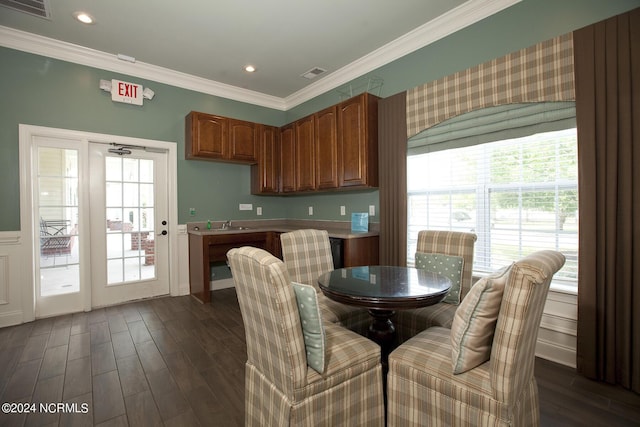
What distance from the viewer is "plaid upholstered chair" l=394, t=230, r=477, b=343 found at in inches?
81.8

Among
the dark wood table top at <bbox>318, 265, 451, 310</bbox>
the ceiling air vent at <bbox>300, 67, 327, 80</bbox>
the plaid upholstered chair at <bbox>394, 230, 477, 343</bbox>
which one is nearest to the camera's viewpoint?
the dark wood table top at <bbox>318, 265, 451, 310</bbox>

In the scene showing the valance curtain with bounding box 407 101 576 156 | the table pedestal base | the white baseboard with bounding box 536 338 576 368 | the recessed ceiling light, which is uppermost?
the recessed ceiling light

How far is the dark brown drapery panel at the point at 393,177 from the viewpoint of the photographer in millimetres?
3221

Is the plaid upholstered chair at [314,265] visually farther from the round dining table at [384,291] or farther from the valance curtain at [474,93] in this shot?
the valance curtain at [474,93]

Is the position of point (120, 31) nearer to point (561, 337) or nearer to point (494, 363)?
point (494, 363)

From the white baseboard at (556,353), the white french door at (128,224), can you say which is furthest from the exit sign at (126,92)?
the white baseboard at (556,353)

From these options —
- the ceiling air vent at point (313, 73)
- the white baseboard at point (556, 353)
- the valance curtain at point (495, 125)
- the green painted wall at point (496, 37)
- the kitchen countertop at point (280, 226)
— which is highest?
the ceiling air vent at point (313, 73)

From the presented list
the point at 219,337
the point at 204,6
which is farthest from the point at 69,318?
the point at 204,6

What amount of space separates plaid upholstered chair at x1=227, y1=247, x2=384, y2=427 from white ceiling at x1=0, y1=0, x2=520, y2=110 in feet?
8.24

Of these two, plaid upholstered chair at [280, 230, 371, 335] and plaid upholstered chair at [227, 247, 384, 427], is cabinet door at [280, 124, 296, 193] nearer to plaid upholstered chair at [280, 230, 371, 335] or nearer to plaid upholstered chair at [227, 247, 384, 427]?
plaid upholstered chair at [280, 230, 371, 335]

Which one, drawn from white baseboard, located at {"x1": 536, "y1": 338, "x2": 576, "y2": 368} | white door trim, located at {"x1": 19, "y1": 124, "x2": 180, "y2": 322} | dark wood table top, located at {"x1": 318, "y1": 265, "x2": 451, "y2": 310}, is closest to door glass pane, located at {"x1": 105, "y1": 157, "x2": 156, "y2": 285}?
white door trim, located at {"x1": 19, "y1": 124, "x2": 180, "y2": 322}

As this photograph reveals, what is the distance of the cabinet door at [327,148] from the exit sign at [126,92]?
225 centimetres

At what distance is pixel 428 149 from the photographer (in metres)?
3.05

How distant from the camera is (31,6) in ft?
8.65
